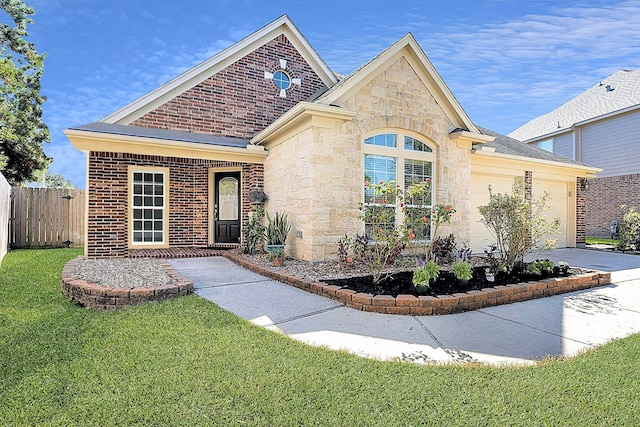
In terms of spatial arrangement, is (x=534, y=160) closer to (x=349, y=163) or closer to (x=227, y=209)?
(x=349, y=163)

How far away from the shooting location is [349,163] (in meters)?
7.72

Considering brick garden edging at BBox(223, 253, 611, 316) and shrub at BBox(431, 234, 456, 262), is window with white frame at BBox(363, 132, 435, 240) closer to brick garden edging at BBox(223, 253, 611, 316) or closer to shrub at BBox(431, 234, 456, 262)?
shrub at BBox(431, 234, 456, 262)

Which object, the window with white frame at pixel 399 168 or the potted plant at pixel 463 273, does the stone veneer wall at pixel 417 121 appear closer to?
the window with white frame at pixel 399 168

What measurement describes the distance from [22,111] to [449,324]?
75.0ft

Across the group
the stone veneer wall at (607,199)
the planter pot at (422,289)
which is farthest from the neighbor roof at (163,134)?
the stone veneer wall at (607,199)

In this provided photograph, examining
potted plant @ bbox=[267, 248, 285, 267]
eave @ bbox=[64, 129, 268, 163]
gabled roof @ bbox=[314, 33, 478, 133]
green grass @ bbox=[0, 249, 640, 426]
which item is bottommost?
green grass @ bbox=[0, 249, 640, 426]

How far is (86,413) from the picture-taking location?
2.33 m

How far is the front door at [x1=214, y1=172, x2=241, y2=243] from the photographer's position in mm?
10789

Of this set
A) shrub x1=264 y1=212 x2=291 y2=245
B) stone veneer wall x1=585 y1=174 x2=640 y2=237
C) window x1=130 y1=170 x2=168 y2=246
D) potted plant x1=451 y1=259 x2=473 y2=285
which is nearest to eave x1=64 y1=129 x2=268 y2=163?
window x1=130 y1=170 x2=168 y2=246

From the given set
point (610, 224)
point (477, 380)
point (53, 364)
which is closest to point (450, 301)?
point (477, 380)

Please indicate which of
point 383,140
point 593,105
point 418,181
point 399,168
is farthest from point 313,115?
point 593,105

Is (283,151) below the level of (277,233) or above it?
above

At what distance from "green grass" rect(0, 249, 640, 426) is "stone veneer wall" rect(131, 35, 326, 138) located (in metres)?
7.65

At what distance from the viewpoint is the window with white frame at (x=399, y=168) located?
8.09 meters
